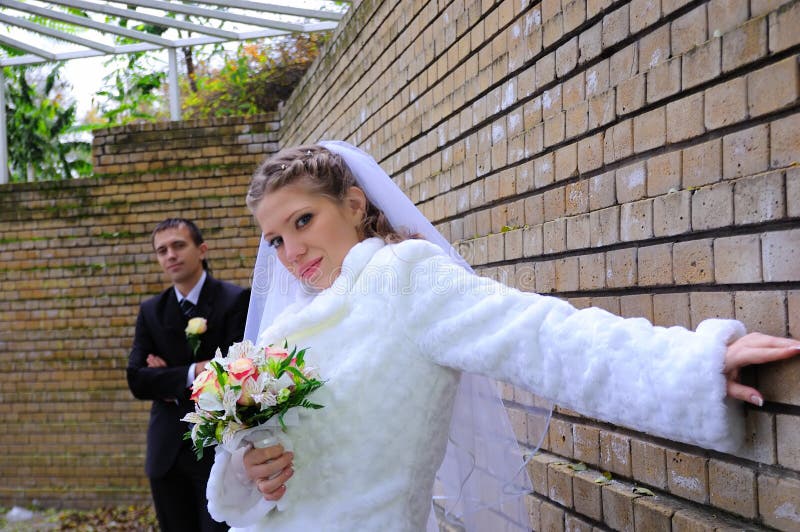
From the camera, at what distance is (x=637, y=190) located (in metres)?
2.24

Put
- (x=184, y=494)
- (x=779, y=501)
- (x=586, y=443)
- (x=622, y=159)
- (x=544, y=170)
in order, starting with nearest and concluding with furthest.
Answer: (x=779, y=501), (x=622, y=159), (x=586, y=443), (x=544, y=170), (x=184, y=494)

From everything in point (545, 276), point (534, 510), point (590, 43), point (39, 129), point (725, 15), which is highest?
point (39, 129)

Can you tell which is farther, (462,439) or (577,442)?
(577,442)

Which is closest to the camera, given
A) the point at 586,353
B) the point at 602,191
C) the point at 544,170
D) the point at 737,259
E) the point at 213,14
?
the point at 586,353

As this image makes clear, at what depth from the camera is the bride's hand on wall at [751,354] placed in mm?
1441

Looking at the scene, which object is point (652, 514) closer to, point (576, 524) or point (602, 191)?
point (576, 524)

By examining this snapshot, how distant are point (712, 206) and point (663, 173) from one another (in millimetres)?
250

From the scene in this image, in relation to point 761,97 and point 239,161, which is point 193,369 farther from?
point 239,161

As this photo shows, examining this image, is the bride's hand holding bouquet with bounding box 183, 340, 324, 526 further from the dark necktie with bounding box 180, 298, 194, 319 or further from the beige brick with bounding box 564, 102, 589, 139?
the dark necktie with bounding box 180, 298, 194, 319

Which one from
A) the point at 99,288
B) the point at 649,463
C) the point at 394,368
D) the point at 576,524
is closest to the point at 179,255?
the point at 576,524

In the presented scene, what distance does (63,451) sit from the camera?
868 cm

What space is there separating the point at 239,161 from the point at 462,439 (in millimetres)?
6701

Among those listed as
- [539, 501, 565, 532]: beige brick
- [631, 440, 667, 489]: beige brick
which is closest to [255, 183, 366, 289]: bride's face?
[631, 440, 667, 489]: beige brick

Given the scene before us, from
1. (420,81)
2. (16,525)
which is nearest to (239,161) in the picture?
(16,525)
